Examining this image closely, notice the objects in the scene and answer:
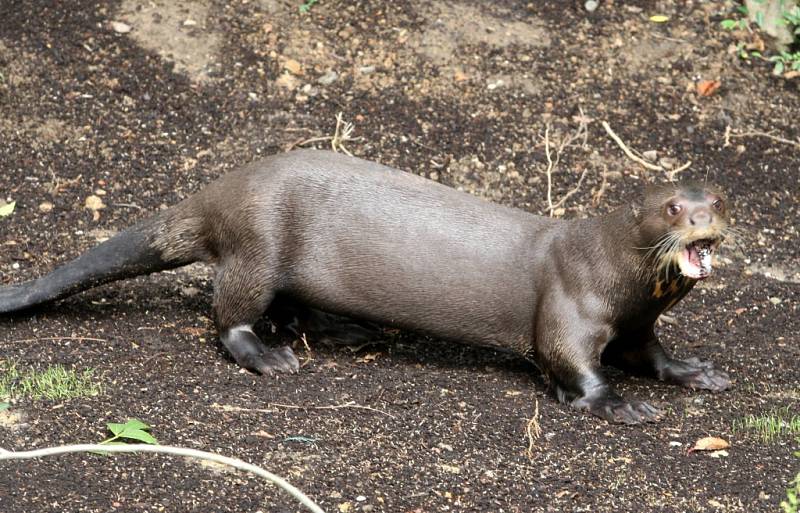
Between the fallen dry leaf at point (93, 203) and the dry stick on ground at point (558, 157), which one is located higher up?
the dry stick on ground at point (558, 157)

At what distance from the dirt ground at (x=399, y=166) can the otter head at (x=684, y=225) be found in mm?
630

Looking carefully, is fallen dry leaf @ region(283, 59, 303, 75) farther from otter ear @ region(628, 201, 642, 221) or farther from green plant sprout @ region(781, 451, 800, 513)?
green plant sprout @ region(781, 451, 800, 513)

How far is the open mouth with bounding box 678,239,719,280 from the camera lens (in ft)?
15.6

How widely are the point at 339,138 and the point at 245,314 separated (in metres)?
1.80

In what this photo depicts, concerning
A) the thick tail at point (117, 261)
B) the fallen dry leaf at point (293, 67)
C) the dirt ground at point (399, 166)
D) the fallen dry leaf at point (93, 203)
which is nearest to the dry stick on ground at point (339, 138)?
the dirt ground at point (399, 166)

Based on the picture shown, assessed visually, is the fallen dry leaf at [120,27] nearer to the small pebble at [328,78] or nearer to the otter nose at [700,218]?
the small pebble at [328,78]

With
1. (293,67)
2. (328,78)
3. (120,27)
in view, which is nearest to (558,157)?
(328,78)

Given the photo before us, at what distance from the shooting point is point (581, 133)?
7.06 metres

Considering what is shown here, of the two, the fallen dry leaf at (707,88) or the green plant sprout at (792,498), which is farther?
the fallen dry leaf at (707,88)

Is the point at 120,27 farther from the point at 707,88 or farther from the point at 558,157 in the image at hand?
the point at 707,88

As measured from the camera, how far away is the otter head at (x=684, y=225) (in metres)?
4.70

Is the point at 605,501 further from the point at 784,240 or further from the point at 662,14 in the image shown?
the point at 662,14

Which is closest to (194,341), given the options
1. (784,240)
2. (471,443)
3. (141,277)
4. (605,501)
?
(141,277)

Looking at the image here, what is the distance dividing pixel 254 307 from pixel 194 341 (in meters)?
0.32
